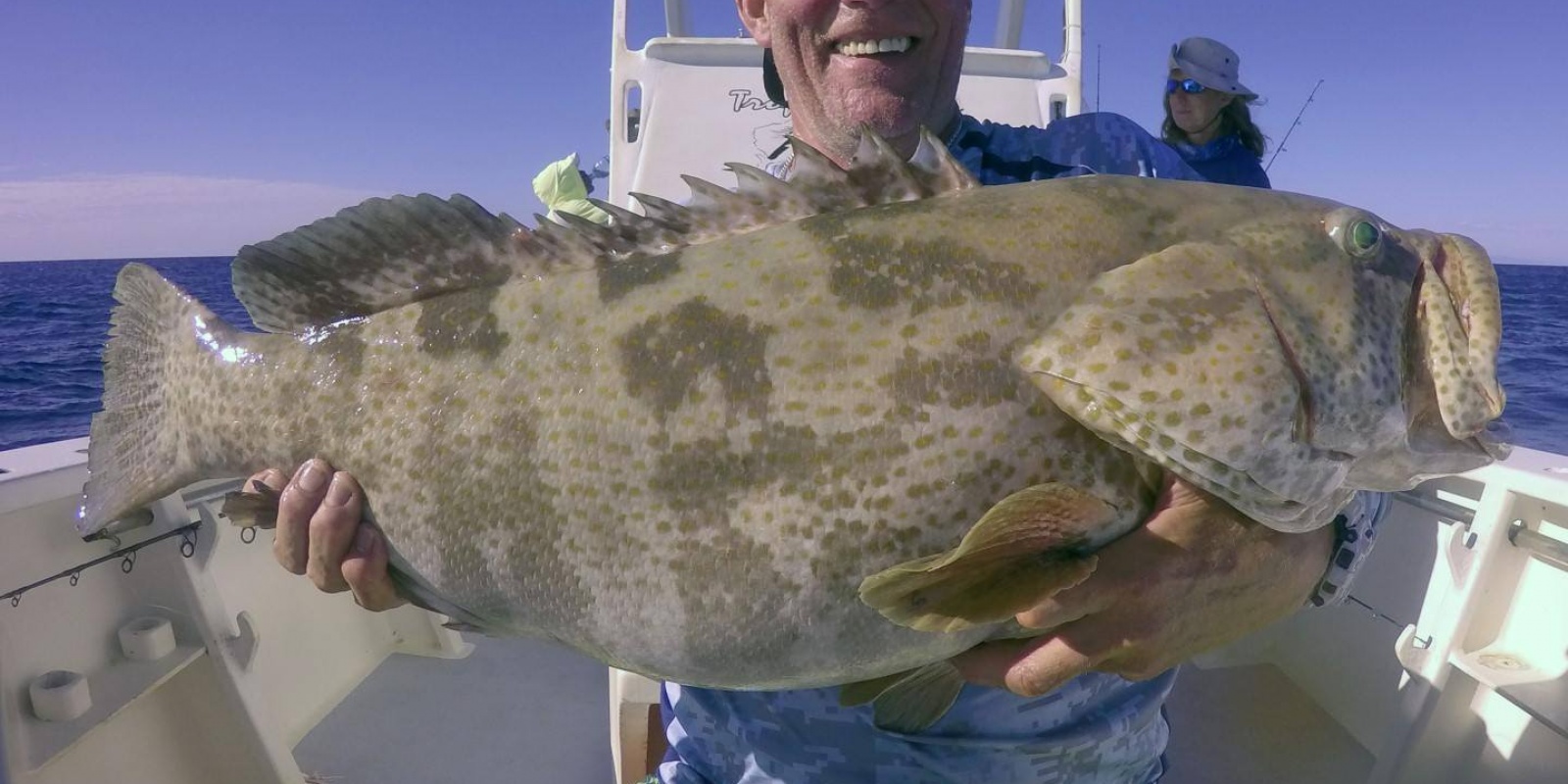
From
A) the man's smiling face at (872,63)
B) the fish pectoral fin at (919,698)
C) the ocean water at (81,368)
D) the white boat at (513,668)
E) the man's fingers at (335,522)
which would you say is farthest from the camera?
the ocean water at (81,368)

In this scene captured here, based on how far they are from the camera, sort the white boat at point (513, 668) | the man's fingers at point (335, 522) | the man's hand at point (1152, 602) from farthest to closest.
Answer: the white boat at point (513, 668) < the man's fingers at point (335, 522) < the man's hand at point (1152, 602)

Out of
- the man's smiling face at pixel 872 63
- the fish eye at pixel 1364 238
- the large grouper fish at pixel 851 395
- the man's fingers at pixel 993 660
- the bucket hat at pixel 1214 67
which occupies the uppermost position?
the bucket hat at pixel 1214 67

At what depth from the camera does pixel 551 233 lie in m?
2.17

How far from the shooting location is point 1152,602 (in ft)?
5.85

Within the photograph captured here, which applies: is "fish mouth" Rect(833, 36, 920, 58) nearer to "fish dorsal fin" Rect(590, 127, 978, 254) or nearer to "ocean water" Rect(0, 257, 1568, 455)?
"fish dorsal fin" Rect(590, 127, 978, 254)

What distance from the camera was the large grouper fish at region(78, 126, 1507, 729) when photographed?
5.58 ft

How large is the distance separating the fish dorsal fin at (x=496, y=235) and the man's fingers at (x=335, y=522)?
0.43m

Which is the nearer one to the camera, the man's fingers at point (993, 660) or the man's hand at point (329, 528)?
the man's fingers at point (993, 660)

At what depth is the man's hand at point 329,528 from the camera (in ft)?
7.00

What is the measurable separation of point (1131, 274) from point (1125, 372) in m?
0.23

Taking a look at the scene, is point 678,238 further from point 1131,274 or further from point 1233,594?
point 1233,594

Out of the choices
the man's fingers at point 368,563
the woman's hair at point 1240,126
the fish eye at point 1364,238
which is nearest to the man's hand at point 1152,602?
the fish eye at point 1364,238

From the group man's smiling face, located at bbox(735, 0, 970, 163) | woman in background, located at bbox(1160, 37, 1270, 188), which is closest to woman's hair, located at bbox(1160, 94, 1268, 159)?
woman in background, located at bbox(1160, 37, 1270, 188)

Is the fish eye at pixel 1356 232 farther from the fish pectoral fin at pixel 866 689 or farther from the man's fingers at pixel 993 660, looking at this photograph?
the fish pectoral fin at pixel 866 689
